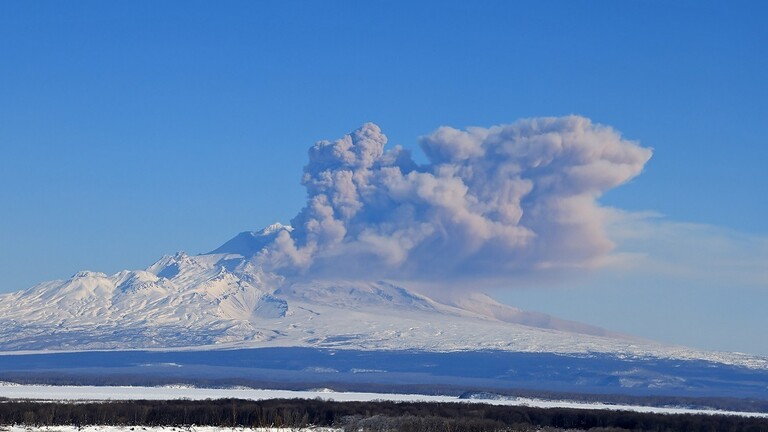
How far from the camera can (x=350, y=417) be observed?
9606cm

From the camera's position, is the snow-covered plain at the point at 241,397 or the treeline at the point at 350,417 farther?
the snow-covered plain at the point at 241,397

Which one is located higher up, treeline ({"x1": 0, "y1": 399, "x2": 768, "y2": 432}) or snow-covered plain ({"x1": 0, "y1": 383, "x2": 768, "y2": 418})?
snow-covered plain ({"x1": 0, "y1": 383, "x2": 768, "y2": 418})

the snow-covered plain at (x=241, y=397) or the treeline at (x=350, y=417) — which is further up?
the snow-covered plain at (x=241, y=397)

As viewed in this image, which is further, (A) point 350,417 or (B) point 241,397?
(B) point 241,397

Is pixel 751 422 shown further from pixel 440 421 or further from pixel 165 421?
pixel 165 421

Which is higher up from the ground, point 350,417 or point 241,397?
point 241,397

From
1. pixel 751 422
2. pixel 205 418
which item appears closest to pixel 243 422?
pixel 205 418

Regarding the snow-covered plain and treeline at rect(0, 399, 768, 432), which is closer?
treeline at rect(0, 399, 768, 432)

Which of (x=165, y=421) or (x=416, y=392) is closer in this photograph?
(x=165, y=421)

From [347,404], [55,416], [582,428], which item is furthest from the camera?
[347,404]

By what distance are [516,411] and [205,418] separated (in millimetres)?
27775

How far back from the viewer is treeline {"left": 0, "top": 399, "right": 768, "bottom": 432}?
86500mm

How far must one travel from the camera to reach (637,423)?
319 feet

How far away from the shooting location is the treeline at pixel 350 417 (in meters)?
86.5
